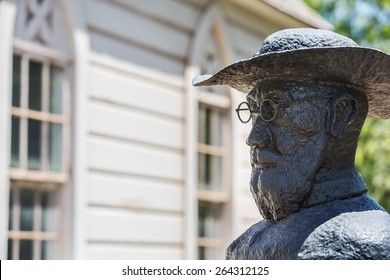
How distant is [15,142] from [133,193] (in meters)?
1.34

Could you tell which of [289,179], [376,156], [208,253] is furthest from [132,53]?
[376,156]

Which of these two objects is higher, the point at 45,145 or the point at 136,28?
the point at 136,28

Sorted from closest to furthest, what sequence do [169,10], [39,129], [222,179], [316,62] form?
[316,62] → [39,129] → [169,10] → [222,179]

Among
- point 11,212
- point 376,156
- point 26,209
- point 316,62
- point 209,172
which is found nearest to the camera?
point 316,62

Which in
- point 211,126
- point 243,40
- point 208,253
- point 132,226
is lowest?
point 208,253

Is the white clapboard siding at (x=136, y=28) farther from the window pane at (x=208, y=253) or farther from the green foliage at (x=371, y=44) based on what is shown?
the green foliage at (x=371, y=44)

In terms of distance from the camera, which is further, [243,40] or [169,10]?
[243,40]

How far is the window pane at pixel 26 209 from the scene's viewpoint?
672 cm

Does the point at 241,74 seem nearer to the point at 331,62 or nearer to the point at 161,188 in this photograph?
the point at 331,62

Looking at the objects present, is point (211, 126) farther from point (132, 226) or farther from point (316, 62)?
point (316, 62)

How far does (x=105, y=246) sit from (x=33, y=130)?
1.13m

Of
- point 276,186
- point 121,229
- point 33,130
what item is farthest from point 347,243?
point 121,229

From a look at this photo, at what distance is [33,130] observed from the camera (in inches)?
269

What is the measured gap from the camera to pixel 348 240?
271 cm
